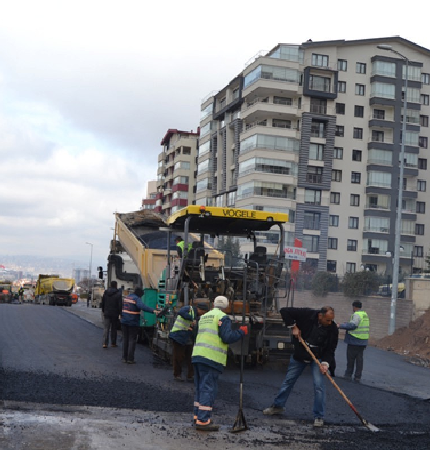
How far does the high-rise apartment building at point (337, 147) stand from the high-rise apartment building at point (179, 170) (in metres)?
22.3

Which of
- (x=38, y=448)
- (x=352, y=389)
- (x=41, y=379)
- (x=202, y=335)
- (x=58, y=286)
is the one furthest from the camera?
(x=58, y=286)

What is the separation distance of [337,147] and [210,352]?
51822 mm

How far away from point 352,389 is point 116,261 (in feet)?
35.0

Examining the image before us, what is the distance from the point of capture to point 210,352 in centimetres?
770

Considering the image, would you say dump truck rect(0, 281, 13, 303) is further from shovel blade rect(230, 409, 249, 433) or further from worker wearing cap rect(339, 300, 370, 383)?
shovel blade rect(230, 409, 249, 433)

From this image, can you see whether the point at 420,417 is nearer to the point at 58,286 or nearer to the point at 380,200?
the point at 58,286

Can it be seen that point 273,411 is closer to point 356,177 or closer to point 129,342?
point 129,342

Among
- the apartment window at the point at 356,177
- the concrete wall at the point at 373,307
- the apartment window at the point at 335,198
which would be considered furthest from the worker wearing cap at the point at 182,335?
the apartment window at the point at 356,177

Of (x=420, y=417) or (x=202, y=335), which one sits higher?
(x=202, y=335)

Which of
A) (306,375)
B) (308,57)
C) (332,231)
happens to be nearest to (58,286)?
(332,231)

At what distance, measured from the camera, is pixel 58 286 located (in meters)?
45.5

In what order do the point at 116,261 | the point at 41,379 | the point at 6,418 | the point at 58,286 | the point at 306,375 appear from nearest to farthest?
the point at 6,418 < the point at 41,379 < the point at 306,375 < the point at 116,261 < the point at 58,286

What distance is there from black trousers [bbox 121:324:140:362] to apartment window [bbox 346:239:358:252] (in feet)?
154

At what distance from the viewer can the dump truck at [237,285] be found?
Answer: 38.2 feet
